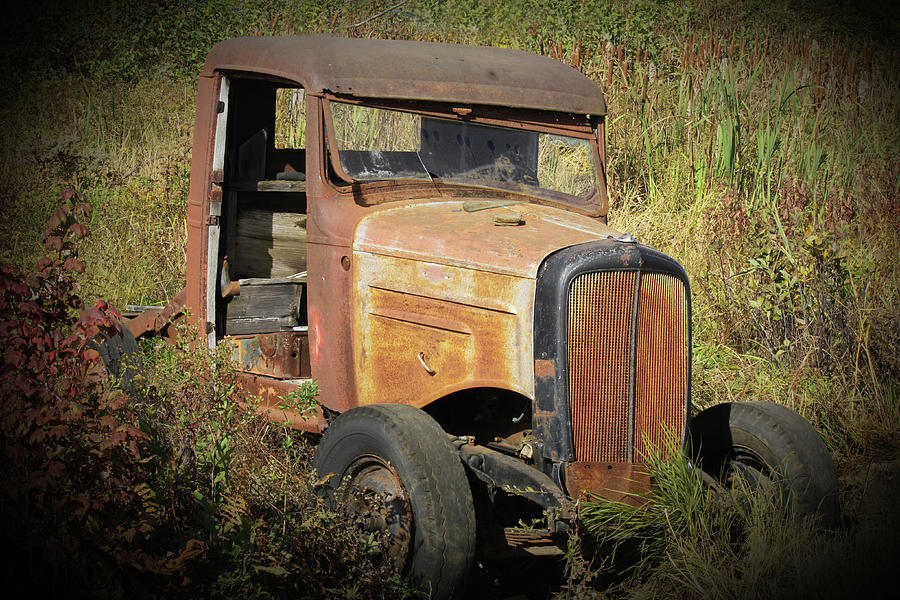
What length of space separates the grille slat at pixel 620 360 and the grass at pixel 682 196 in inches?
10.0

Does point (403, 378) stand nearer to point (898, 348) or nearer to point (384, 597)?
point (384, 597)

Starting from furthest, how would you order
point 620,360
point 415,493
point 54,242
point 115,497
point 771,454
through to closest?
point 771,454 → point 620,360 → point 415,493 → point 54,242 → point 115,497

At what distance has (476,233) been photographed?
370 cm

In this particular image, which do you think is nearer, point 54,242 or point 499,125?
point 54,242

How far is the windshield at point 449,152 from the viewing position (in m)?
4.21

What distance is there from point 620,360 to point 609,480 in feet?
1.54

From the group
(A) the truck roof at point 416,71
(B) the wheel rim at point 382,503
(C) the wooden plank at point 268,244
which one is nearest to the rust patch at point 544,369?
(B) the wheel rim at point 382,503

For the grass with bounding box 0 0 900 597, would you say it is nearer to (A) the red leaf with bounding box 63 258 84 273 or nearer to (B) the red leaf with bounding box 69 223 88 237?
(A) the red leaf with bounding box 63 258 84 273

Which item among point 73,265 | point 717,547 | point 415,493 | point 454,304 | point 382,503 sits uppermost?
point 73,265

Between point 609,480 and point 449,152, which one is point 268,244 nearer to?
point 449,152

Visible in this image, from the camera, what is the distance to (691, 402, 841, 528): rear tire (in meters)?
3.64

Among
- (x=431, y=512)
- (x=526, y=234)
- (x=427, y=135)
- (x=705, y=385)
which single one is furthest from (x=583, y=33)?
(x=431, y=512)

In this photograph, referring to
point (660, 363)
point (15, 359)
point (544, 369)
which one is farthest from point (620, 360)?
point (15, 359)

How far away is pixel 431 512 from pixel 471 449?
0.41 m
